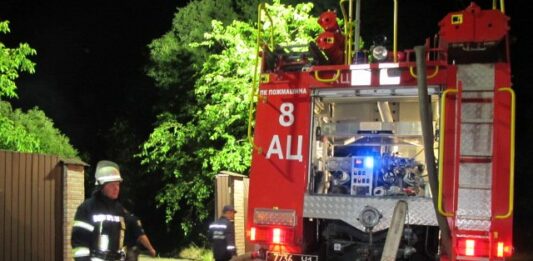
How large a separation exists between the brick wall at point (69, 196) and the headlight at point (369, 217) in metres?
5.37

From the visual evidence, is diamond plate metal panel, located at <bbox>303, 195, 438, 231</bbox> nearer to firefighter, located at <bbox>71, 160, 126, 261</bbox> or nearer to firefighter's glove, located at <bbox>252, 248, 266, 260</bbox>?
firefighter's glove, located at <bbox>252, 248, 266, 260</bbox>

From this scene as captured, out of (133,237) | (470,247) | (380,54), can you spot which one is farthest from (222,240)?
(470,247)

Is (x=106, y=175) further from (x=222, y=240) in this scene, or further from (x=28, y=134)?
(x=28, y=134)

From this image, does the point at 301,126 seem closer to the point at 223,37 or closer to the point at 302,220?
the point at 302,220

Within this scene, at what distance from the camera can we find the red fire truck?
16.5ft

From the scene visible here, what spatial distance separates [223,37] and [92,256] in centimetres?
1165

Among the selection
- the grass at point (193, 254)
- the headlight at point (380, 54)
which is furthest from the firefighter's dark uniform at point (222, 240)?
the grass at point (193, 254)

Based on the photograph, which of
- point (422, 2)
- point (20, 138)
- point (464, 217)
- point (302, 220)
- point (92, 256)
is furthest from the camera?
point (422, 2)

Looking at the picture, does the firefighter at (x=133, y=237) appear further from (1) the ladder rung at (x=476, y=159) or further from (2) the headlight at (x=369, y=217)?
(1) the ladder rung at (x=476, y=159)

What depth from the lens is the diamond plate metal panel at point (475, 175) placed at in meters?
5.02

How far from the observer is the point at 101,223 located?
4.70 m

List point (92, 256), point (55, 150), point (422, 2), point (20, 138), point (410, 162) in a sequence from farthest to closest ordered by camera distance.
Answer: point (422, 2) < point (55, 150) < point (20, 138) < point (410, 162) < point (92, 256)

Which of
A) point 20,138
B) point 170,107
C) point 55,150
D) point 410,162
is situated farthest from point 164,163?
point 410,162

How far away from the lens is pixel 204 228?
19453 mm
